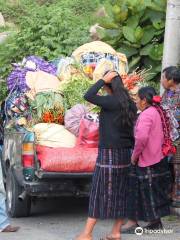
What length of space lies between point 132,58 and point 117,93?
438 centimetres

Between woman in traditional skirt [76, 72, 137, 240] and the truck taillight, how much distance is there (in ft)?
4.16

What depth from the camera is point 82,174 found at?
25.2 ft

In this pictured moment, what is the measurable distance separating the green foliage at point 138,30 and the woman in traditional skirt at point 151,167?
3.61 m

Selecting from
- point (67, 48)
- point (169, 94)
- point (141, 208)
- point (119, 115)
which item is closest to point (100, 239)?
point (141, 208)

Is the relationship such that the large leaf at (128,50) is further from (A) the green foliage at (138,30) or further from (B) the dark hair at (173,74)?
(B) the dark hair at (173,74)

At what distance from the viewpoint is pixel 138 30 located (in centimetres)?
1080

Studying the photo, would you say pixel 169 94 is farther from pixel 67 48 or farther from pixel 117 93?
pixel 67 48

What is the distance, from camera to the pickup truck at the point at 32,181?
7690 mm

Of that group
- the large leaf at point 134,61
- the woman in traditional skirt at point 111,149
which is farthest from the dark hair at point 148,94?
the large leaf at point 134,61

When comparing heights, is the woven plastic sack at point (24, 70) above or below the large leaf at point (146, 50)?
below

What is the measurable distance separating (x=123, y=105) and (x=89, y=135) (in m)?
1.40

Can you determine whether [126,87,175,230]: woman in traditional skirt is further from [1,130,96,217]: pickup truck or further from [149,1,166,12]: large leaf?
[149,1,166,12]: large leaf

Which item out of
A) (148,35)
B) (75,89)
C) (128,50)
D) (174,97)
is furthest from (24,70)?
(174,97)

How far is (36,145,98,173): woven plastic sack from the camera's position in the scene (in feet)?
24.9
